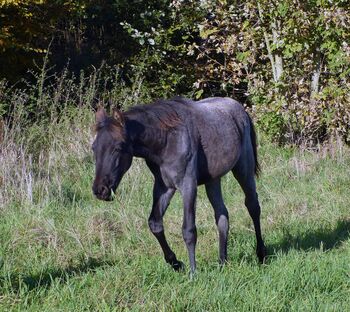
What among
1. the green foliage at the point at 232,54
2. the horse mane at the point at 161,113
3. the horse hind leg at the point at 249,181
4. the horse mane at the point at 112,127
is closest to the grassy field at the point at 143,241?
the horse hind leg at the point at 249,181

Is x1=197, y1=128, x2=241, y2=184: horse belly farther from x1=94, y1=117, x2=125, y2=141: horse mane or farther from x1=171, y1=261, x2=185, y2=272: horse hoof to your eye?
x1=94, y1=117, x2=125, y2=141: horse mane

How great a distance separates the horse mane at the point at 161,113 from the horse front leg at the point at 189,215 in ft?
1.81

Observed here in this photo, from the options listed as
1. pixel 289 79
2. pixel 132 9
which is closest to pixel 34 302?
pixel 289 79

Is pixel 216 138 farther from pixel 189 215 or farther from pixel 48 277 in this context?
pixel 48 277

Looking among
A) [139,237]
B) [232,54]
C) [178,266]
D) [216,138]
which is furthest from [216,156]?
[232,54]

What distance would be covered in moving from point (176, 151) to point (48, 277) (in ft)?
5.16

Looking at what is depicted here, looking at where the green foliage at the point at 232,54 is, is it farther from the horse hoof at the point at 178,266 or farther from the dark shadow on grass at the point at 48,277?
the horse hoof at the point at 178,266

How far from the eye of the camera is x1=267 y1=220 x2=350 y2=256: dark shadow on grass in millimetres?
7555

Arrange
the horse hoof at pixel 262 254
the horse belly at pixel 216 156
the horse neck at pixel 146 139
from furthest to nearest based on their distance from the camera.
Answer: the horse hoof at pixel 262 254 → the horse belly at pixel 216 156 → the horse neck at pixel 146 139

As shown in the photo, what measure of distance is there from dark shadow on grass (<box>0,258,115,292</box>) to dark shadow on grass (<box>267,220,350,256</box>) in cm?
189

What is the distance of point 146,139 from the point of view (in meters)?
6.39

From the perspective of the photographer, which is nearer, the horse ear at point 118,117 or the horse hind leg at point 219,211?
the horse ear at point 118,117

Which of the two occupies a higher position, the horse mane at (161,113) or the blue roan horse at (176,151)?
the horse mane at (161,113)

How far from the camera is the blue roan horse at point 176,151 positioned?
6.05 meters
